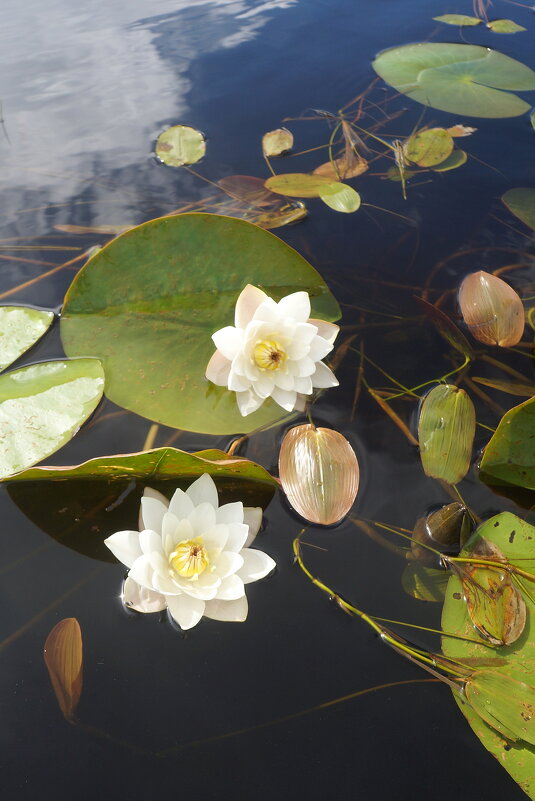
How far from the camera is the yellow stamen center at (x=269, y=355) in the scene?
1.41 meters

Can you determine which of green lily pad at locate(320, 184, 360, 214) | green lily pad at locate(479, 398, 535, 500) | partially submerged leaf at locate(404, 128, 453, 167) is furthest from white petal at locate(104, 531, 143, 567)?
partially submerged leaf at locate(404, 128, 453, 167)

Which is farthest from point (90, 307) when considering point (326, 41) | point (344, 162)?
point (326, 41)

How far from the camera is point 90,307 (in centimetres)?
155

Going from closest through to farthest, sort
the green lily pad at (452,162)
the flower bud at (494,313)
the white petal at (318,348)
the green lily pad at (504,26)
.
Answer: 1. the white petal at (318,348)
2. the flower bud at (494,313)
3. the green lily pad at (452,162)
4. the green lily pad at (504,26)

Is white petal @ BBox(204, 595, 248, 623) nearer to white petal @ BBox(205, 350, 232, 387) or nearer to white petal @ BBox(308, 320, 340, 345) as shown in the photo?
white petal @ BBox(205, 350, 232, 387)

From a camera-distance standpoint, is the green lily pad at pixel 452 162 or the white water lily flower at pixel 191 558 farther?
the green lily pad at pixel 452 162

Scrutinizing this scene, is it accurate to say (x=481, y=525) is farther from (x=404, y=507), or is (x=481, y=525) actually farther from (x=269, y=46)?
(x=269, y=46)

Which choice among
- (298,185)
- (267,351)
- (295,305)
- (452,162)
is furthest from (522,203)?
(267,351)

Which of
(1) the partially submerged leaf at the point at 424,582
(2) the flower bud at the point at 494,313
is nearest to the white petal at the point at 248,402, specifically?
(1) the partially submerged leaf at the point at 424,582

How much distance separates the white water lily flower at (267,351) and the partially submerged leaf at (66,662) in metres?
0.66

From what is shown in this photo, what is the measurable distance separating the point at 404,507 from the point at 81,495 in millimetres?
838

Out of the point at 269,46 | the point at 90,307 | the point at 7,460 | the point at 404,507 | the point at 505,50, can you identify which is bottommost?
the point at 404,507

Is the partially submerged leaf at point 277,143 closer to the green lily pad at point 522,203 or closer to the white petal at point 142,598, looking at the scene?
the green lily pad at point 522,203

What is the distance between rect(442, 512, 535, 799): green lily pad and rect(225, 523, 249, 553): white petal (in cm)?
49
